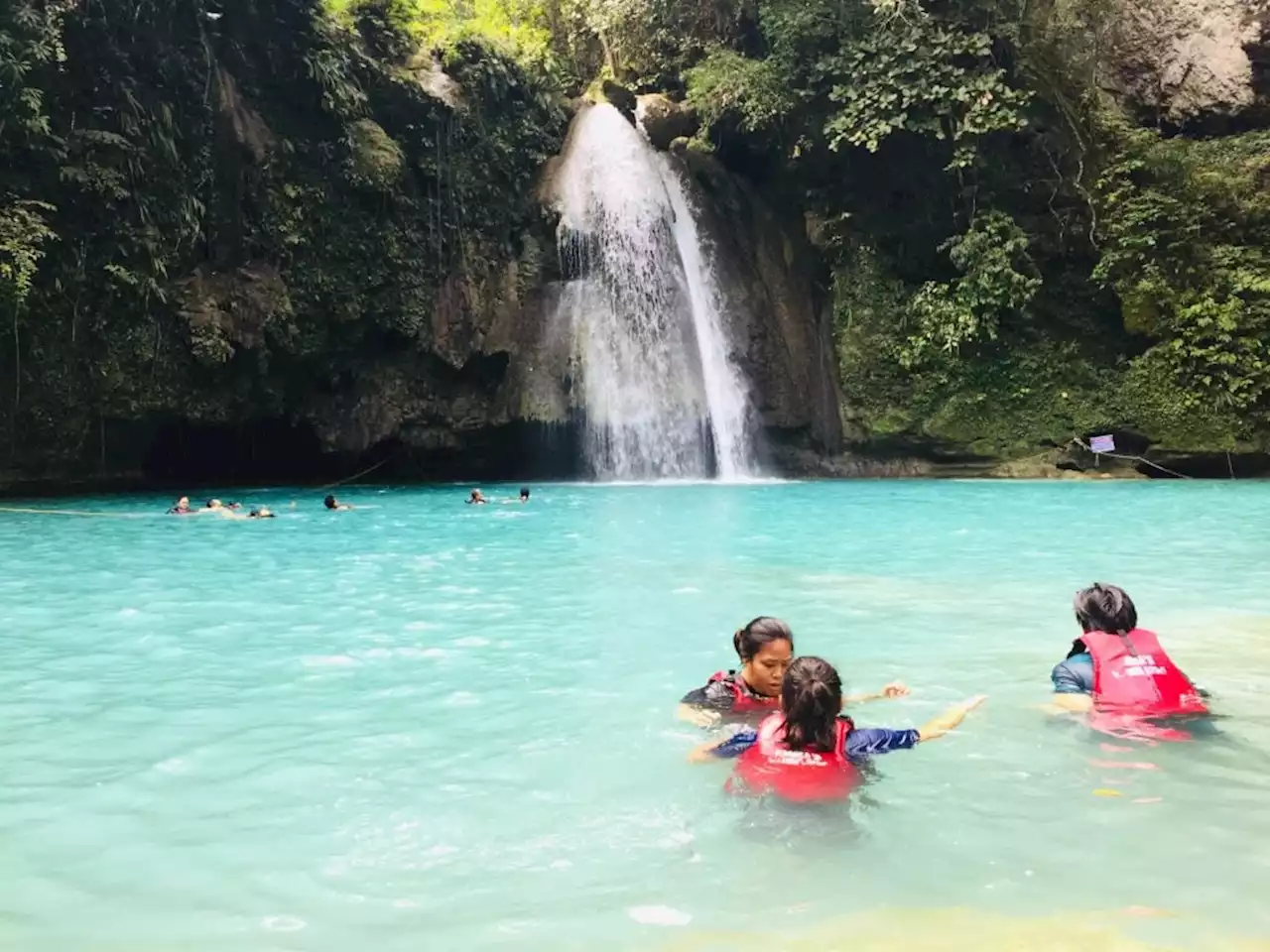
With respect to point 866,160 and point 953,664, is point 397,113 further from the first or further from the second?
point 953,664

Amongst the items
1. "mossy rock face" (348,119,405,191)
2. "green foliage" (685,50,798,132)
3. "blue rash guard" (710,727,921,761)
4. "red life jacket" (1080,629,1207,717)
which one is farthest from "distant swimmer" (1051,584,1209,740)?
"green foliage" (685,50,798,132)

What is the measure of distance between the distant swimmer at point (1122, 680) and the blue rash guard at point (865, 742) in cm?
A: 105

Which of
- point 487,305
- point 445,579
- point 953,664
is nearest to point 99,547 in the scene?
point 445,579

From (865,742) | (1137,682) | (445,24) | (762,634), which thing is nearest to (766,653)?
(762,634)

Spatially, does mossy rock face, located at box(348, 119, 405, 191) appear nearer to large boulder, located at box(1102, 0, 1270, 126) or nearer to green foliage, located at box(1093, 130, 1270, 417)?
green foliage, located at box(1093, 130, 1270, 417)

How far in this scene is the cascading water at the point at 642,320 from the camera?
2252cm

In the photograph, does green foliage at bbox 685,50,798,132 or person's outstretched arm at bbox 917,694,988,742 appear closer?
person's outstretched arm at bbox 917,694,988,742

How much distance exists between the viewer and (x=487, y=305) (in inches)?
888

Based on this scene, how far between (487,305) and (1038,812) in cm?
1986

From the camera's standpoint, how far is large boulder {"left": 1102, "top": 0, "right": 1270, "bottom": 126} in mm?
21844

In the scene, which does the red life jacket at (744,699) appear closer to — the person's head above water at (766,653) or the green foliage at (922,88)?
the person's head above water at (766,653)

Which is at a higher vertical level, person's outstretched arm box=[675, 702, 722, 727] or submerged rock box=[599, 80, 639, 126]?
submerged rock box=[599, 80, 639, 126]

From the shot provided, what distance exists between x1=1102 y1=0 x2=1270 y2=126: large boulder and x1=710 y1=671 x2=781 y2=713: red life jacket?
70.6 feet

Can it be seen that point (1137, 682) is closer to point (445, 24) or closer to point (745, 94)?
point (745, 94)
